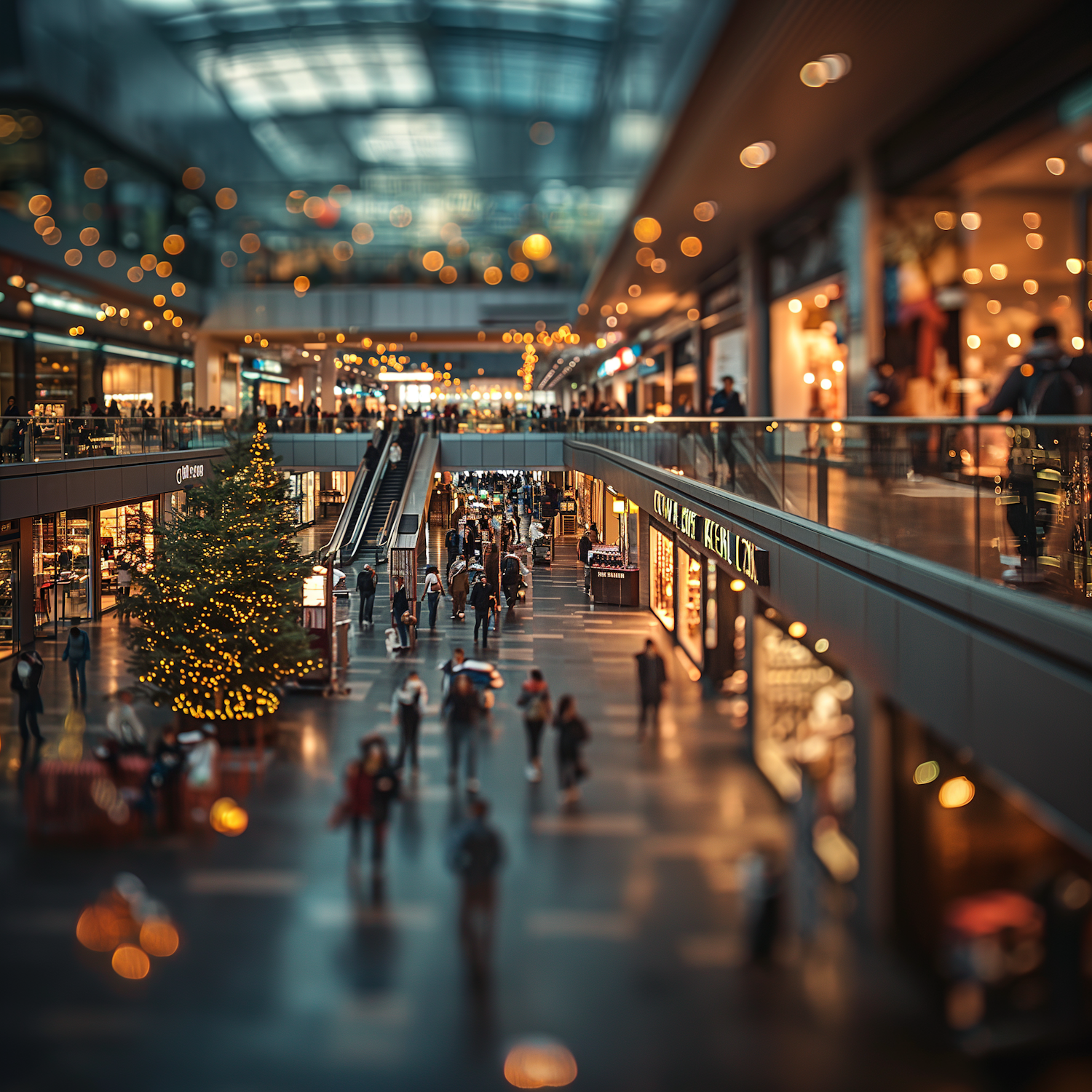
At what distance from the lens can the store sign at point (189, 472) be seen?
2522 centimetres

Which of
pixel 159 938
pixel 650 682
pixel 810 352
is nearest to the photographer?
pixel 159 938

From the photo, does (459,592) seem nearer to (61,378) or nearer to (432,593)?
(432,593)

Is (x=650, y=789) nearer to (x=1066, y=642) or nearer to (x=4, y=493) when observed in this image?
(x=1066, y=642)

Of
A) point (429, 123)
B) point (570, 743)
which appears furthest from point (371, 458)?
point (570, 743)

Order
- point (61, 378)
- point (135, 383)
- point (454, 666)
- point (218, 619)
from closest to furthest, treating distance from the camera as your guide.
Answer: point (454, 666) → point (218, 619) → point (61, 378) → point (135, 383)

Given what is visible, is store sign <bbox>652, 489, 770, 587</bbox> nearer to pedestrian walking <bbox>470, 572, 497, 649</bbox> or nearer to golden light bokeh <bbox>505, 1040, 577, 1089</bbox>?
pedestrian walking <bbox>470, 572, 497, 649</bbox>

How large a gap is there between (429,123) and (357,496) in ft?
43.5

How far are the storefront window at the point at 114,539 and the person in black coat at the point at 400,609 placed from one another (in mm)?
7295

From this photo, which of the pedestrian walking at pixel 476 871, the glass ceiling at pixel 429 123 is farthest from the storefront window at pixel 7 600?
the pedestrian walking at pixel 476 871

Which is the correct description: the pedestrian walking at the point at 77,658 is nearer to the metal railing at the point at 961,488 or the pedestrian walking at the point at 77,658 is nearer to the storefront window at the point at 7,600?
the storefront window at the point at 7,600

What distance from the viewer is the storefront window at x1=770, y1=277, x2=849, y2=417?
16.7m

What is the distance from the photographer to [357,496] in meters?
30.5

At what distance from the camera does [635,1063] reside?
17.3 ft

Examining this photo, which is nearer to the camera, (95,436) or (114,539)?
(95,436)
